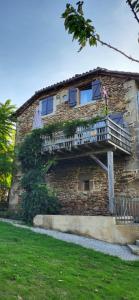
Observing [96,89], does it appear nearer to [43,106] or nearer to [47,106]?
[47,106]

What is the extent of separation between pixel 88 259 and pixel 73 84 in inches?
502

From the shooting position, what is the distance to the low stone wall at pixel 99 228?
10.6 metres

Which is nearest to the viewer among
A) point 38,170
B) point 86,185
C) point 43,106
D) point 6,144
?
point 38,170

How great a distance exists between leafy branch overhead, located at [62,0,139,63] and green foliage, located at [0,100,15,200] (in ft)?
47.7

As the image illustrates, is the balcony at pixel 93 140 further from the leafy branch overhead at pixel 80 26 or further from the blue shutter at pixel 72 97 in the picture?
the leafy branch overhead at pixel 80 26

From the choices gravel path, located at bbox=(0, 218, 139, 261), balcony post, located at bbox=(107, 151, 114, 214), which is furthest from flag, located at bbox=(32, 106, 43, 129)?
gravel path, located at bbox=(0, 218, 139, 261)

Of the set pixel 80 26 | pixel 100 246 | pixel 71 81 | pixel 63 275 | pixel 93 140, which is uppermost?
pixel 71 81

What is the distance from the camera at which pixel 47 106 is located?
19.3 metres

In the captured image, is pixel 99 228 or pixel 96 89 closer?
pixel 99 228

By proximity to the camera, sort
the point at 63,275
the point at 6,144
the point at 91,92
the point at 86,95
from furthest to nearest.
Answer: the point at 6,144 → the point at 86,95 → the point at 91,92 → the point at 63,275

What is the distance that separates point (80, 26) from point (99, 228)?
9.09 metres

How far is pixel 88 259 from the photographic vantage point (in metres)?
7.43

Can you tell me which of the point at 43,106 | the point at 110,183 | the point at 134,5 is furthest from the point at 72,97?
the point at 134,5

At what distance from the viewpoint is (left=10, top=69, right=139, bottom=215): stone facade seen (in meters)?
14.7
